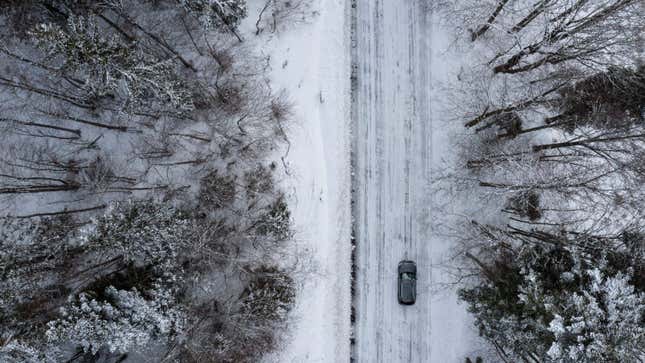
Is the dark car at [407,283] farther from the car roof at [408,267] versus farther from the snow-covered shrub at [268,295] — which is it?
the snow-covered shrub at [268,295]

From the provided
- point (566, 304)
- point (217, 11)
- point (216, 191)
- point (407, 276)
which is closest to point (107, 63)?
point (217, 11)

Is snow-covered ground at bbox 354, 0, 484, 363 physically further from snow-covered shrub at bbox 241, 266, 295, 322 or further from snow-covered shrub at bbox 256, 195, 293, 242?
snow-covered shrub at bbox 241, 266, 295, 322

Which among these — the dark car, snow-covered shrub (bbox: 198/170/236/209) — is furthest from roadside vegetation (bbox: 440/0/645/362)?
snow-covered shrub (bbox: 198/170/236/209)

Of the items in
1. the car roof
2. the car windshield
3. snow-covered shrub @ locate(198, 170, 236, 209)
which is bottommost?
the car windshield

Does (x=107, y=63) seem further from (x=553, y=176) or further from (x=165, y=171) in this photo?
(x=553, y=176)

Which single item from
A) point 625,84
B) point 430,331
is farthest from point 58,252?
point 625,84

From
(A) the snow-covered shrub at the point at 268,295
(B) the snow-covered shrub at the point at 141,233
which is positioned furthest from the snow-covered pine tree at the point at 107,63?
(A) the snow-covered shrub at the point at 268,295
